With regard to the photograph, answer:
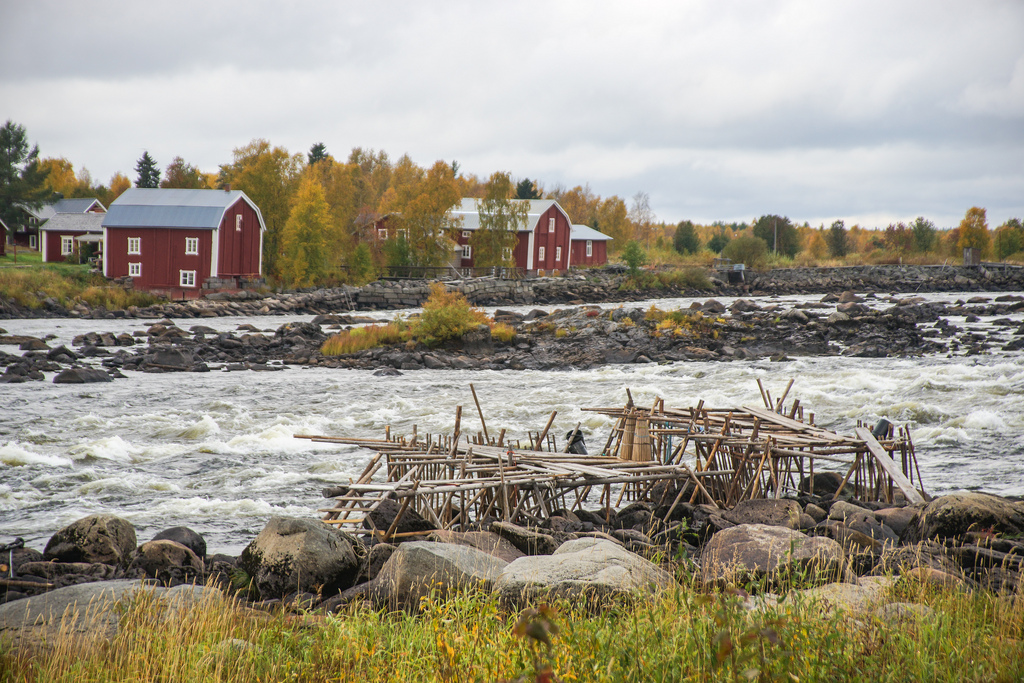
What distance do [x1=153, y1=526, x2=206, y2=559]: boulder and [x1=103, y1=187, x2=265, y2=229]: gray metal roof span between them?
40032mm

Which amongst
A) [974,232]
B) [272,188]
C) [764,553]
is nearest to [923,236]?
[974,232]

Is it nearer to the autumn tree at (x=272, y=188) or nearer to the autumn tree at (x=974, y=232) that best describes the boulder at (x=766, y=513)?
the autumn tree at (x=272, y=188)

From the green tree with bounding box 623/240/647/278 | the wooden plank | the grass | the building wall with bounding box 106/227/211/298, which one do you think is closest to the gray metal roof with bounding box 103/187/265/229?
the building wall with bounding box 106/227/211/298

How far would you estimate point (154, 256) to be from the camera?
45375 millimetres

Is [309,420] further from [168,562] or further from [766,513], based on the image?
[766,513]

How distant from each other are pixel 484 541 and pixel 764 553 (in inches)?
109

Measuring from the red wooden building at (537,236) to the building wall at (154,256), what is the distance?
74.4 ft

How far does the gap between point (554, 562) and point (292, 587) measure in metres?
2.61

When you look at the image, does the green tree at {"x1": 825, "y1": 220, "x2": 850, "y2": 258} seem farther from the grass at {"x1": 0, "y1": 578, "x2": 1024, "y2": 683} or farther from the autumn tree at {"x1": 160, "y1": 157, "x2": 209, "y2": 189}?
the grass at {"x1": 0, "y1": 578, "x2": 1024, "y2": 683}

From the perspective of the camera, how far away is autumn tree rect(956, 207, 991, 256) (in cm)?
8394

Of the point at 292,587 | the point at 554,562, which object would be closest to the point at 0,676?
the point at 292,587

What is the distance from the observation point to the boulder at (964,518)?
7949mm

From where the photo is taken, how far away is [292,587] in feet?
23.5

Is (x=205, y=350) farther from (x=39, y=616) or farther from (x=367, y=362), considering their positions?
(x=39, y=616)
